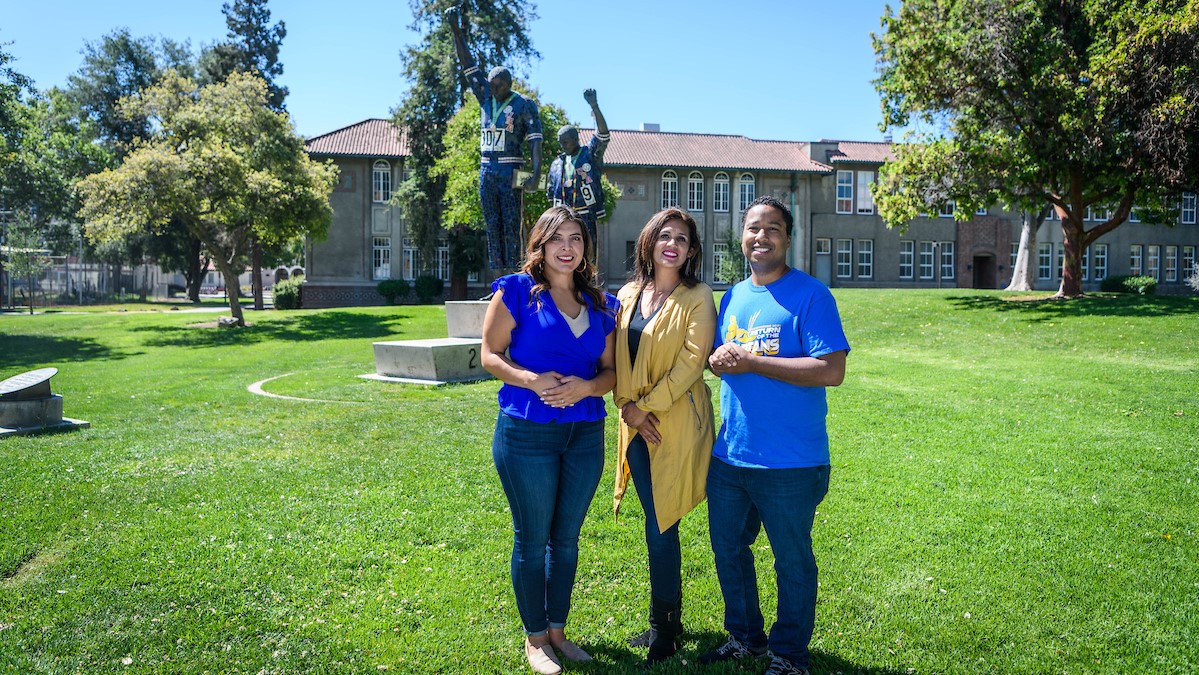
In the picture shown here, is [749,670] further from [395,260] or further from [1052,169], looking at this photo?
[395,260]

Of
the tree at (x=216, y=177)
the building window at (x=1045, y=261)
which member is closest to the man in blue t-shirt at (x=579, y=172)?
the tree at (x=216, y=177)

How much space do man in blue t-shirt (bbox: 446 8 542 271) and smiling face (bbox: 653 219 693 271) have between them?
7.75 m

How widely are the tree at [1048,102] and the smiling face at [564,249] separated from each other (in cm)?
1970

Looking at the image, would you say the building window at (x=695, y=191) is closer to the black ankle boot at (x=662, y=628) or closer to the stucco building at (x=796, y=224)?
the stucco building at (x=796, y=224)

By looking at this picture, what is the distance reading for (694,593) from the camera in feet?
14.3

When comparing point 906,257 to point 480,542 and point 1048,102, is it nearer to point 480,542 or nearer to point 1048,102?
point 1048,102

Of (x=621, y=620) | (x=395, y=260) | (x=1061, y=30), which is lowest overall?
(x=621, y=620)

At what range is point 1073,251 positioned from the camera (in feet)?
77.2

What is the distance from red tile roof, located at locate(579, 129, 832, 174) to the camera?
133 feet

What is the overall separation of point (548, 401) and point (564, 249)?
2.15ft

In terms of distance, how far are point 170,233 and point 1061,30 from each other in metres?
41.2

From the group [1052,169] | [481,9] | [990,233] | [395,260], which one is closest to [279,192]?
[395,260]

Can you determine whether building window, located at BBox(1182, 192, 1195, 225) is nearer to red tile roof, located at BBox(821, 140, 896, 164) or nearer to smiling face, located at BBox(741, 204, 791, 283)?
red tile roof, located at BBox(821, 140, 896, 164)

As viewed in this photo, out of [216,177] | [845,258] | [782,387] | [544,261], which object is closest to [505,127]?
[544,261]
